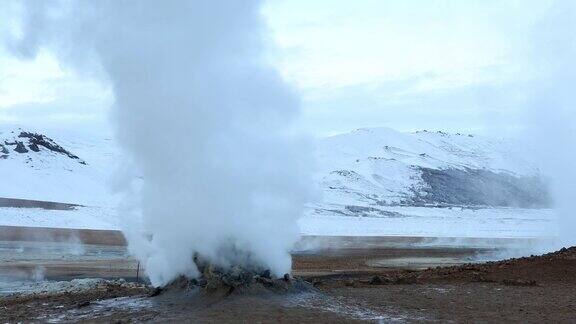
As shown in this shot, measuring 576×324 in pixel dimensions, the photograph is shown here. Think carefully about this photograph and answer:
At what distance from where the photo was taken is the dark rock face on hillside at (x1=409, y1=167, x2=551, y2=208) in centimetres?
12350

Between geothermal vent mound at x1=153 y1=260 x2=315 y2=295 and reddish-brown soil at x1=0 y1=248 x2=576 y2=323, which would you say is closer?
reddish-brown soil at x1=0 y1=248 x2=576 y2=323

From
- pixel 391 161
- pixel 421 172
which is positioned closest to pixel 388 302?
pixel 421 172

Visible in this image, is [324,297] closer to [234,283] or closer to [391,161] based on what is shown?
[234,283]

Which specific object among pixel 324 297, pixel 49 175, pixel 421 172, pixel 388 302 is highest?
pixel 421 172

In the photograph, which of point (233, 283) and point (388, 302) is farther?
point (233, 283)

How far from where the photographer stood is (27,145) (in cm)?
8988

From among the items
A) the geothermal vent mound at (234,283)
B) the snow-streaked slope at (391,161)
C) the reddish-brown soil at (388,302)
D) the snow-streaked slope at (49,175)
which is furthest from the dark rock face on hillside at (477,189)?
the geothermal vent mound at (234,283)

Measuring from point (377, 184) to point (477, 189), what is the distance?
2385 cm

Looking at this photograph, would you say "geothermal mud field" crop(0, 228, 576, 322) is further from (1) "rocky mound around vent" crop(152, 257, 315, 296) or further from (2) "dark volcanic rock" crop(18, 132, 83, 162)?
(2) "dark volcanic rock" crop(18, 132, 83, 162)

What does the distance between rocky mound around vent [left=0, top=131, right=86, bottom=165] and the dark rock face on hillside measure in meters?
58.1

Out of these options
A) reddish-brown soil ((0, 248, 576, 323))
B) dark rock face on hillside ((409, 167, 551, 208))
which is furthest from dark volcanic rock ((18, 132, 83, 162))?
reddish-brown soil ((0, 248, 576, 323))

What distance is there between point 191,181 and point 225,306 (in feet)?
Answer: 11.5

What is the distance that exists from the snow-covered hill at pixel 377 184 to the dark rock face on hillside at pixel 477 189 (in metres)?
0.21

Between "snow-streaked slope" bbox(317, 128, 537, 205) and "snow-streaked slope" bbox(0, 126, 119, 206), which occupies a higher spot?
"snow-streaked slope" bbox(317, 128, 537, 205)
